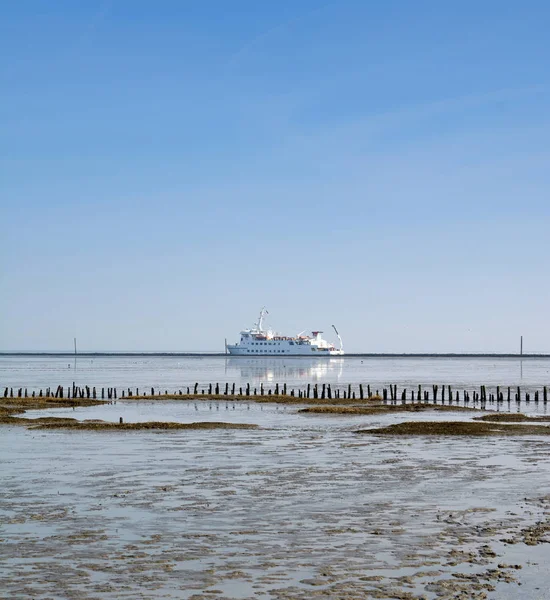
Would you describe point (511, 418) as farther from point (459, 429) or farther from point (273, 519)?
point (273, 519)

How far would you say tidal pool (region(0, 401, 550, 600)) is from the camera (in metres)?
12.5

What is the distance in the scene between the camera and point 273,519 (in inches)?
680

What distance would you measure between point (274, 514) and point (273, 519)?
0.53 metres

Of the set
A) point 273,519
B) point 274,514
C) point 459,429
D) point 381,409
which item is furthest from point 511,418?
point 273,519

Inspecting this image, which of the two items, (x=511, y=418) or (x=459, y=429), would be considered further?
(x=511, y=418)

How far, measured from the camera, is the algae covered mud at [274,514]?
41.1 ft

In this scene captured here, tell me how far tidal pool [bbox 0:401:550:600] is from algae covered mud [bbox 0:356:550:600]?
0.15 feet

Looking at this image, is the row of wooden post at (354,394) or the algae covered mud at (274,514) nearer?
the algae covered mud at (274,514)

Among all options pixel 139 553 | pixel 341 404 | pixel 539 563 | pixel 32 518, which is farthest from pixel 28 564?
pixel 341 404

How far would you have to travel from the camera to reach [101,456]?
27.3 meters

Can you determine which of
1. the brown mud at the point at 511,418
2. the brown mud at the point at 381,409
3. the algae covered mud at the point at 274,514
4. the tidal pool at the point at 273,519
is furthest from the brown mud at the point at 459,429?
the brown mud at the point at 381,409

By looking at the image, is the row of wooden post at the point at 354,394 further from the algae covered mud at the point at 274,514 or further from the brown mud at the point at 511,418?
the algae covered mud at the point at 274,514

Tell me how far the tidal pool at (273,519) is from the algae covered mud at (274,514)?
0.05 meters

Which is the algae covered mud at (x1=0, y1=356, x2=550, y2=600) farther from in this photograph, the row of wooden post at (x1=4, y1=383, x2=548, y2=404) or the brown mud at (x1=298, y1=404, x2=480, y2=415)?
the row of wooden post at (x1=4, y1=383, x2=548, y2=404)
